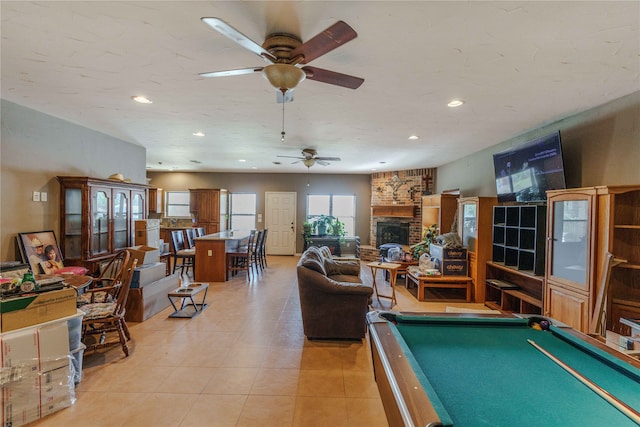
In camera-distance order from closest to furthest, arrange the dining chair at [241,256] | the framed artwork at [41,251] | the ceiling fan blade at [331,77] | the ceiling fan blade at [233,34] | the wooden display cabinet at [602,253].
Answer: the ceiling fan blade at [233,34] < the ceiling fan blade at [331,77] < the wooden display cabinet at [602,253] < the framed artwork at [41,251] < the dining chair at [241,256]

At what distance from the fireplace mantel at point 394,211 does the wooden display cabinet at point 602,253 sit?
4754mm

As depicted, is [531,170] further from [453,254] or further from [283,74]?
[283,74]

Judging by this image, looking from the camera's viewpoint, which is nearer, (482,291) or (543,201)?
(543,201)

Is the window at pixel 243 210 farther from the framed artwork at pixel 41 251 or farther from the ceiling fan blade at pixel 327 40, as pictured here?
the ceiling fan blade at pixel 327 40

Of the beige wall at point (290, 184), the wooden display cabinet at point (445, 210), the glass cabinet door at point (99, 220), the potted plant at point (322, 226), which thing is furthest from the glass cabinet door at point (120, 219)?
the wooden display cabinet at point (445, 210)

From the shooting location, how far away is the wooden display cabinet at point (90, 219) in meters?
3.77

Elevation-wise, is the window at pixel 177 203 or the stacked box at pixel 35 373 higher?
the window at pixel 177 203

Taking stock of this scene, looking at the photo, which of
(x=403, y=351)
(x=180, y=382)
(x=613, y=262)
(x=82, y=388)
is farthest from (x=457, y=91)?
(x=82, y=388)

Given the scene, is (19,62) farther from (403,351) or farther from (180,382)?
(403,351)

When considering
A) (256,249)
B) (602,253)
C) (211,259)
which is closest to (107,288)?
(211,259)

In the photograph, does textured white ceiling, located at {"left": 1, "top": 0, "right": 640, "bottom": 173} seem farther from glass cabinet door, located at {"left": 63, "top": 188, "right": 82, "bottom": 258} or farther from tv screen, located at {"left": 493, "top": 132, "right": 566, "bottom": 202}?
glass cabinet door, located at {"left": 63, "top": 188, "right": 82, "bottom": 258}

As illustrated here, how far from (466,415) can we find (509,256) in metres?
3.94

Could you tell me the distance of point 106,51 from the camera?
6.80 feet

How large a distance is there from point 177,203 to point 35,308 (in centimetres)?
754
